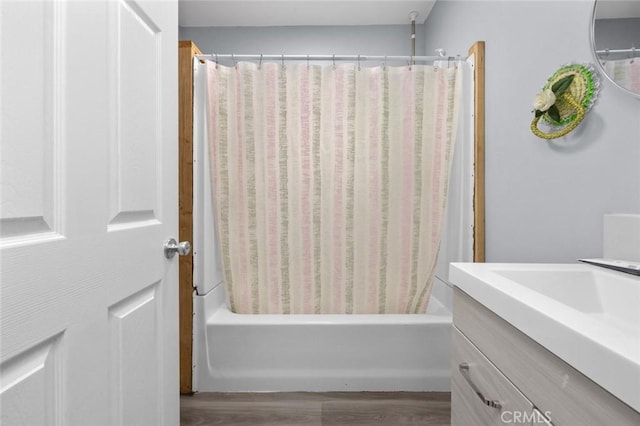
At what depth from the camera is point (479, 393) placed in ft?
2.61

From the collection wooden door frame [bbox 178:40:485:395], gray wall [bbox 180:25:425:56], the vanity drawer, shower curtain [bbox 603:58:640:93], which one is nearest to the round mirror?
shower curtain [bbox 603:58:640:93]

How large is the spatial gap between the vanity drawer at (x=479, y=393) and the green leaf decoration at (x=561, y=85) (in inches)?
35.0

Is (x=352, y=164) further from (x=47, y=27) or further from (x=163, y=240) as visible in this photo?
(x=47, y=27)

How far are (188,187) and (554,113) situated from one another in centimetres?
159

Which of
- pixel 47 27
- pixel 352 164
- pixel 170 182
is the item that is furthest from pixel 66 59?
pixel 352 164

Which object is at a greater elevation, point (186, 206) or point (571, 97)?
point (571, 97)

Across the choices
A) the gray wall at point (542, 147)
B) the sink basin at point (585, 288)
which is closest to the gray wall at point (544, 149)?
the gray wall at point (542, 147)

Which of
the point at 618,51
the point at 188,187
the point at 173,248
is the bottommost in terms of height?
the point at 173,248

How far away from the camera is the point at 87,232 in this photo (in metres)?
0.71

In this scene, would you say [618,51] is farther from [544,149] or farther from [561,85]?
[544,149]

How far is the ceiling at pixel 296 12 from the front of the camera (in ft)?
8.45

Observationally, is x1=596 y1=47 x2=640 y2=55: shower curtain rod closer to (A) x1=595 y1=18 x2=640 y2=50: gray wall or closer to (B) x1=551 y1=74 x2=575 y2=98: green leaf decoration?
(A) x1=595 y1=18 x2=640 y2=50: gray wall

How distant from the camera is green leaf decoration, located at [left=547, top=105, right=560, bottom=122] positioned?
1265mm

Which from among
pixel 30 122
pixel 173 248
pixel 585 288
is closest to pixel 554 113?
pixel 585 288
